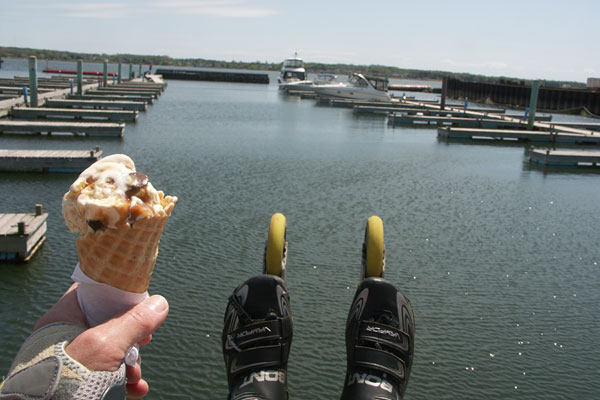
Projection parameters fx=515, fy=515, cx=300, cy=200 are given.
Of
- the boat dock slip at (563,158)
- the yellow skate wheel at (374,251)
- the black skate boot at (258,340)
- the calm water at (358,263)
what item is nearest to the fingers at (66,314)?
the black skate boot at (258,340)

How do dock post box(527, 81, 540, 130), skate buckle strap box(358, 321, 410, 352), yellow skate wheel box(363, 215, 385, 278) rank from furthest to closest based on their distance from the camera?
dock post box(527, 81, 540, 130) → yellow skate wheel box(363, 215, 385, 278) → skate buckle strap box(358, 321, 410, 352)

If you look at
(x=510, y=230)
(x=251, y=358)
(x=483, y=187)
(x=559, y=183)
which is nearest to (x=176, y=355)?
(x=251, y=358)

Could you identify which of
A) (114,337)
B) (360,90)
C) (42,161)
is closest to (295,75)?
(360,90)

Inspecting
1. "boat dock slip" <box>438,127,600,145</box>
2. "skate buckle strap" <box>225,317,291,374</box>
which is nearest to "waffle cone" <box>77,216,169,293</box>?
"skate buckle strap" <box>225,317,291,374</box>

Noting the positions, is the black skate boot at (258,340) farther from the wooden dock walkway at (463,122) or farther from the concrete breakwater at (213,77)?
the concrete breakwater at (213,77)

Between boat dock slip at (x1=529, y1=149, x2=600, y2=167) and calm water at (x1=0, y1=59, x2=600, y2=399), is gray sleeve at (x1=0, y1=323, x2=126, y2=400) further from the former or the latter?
boat dock slip at (x1=529, y1=149, x2=600, y2=167)

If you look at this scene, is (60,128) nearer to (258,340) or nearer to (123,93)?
(123,93)
